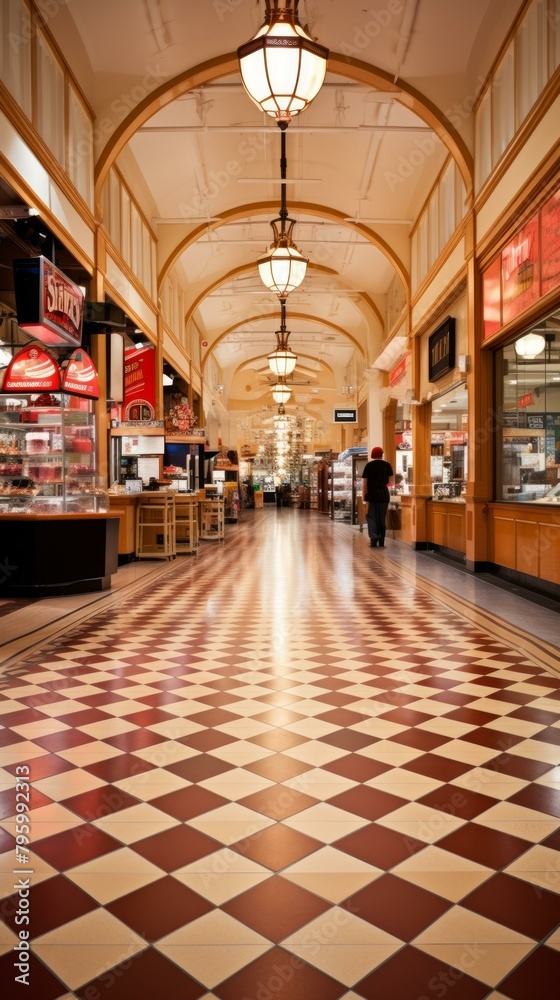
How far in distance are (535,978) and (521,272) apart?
645 centimetres

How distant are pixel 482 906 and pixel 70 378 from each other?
19.3ft

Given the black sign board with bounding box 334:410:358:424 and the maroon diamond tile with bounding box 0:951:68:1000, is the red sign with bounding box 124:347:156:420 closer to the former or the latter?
the black sign board with bounding box 334:410:358:424

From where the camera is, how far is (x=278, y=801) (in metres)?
2.30

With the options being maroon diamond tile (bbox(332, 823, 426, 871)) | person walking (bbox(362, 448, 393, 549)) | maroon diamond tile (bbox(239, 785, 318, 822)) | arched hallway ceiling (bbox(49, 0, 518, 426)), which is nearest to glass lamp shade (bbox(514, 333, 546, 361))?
arched hallway ceiling (bbox(49, 0, 518, 426))

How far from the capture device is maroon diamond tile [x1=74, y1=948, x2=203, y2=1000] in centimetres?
143

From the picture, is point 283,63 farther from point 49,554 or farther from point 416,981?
point 416,981

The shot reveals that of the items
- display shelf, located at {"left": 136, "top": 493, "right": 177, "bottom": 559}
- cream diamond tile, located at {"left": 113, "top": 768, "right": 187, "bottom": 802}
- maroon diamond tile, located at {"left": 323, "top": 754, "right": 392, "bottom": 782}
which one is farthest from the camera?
display shelf, located at {"left": 136, "top": 493, "right": 177, "bottom": 559}

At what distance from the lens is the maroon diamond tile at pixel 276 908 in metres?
1.65

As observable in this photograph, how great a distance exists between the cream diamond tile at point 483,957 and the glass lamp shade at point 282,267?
7.59 m

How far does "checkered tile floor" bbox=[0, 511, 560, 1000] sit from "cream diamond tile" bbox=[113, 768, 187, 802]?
0.01m

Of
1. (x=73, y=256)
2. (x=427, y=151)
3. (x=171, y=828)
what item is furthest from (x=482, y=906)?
(x=427, y=151)

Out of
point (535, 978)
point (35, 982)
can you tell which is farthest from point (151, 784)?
point (535, 978)

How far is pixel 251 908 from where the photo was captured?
5.65ft

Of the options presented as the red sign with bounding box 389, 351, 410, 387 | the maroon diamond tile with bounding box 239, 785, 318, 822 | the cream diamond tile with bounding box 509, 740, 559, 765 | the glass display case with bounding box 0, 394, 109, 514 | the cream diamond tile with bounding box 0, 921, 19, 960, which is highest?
the red sign with bounding box 389, 351, 410, 387
